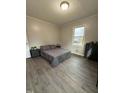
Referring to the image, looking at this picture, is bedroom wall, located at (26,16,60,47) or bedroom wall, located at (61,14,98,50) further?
bedroom wall, located at (26,16,60,47)

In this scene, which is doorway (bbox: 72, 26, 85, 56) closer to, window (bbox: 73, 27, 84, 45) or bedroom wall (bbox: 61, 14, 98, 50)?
window (bbox: 73, 27, 84, 45)

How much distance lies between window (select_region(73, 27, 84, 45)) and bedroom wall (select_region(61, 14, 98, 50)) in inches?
14.0

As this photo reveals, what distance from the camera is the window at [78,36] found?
570 cm

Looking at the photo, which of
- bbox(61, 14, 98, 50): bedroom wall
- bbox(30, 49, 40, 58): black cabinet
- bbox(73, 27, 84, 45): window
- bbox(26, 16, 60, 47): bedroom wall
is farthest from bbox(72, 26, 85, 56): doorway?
bbox(30, 49, 40, 58): black cabinet

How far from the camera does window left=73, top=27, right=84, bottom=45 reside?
5.70 metres

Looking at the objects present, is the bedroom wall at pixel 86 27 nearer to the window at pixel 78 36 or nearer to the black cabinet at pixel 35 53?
the window at pixel 78 36

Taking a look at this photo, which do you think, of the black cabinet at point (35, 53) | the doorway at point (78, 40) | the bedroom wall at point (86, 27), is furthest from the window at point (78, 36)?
the black cabinet at point (35, 53)

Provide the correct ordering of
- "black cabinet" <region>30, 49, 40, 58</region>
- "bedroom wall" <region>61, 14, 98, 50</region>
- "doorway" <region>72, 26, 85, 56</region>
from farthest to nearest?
"doorway" <region>72, 26, 85, 56</region> < "black cabinet" <region>30, 49, 40, 58</region> < "bedroom wall" <region>61, 14, 98, 50</region>

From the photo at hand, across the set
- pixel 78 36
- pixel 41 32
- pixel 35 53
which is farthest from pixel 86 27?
pixel 35 53

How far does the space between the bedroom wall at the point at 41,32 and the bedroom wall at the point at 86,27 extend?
0.73 m
